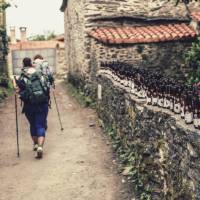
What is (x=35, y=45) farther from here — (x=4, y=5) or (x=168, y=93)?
(x=168, y=93)

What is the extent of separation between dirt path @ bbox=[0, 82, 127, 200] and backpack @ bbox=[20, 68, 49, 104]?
1.11 m

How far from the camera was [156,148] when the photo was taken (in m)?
6.27

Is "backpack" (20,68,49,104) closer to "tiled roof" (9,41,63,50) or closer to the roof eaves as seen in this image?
the roof eaves

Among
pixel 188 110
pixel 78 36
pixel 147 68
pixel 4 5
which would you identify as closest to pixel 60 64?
pixel 78 36

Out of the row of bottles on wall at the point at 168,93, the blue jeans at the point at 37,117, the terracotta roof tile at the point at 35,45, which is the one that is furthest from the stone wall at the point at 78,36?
the terracotta roof tile at the point at 35,45

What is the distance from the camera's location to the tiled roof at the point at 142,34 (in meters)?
13.0

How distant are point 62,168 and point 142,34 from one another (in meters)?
6.78

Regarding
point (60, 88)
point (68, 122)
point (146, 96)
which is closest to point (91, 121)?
point (68, 122)

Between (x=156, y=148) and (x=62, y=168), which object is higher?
(x=156, y=148)

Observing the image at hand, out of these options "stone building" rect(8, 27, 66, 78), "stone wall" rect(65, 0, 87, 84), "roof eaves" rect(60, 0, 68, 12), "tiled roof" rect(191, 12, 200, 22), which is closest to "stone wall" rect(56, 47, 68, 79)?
"stone building" rect(8, 27, 66, 78)

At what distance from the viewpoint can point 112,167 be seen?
25.7 feet

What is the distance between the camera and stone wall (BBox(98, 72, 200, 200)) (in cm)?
488

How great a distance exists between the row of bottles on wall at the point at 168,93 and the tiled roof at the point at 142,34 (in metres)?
4.30

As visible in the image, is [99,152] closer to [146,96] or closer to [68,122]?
[146,96]
